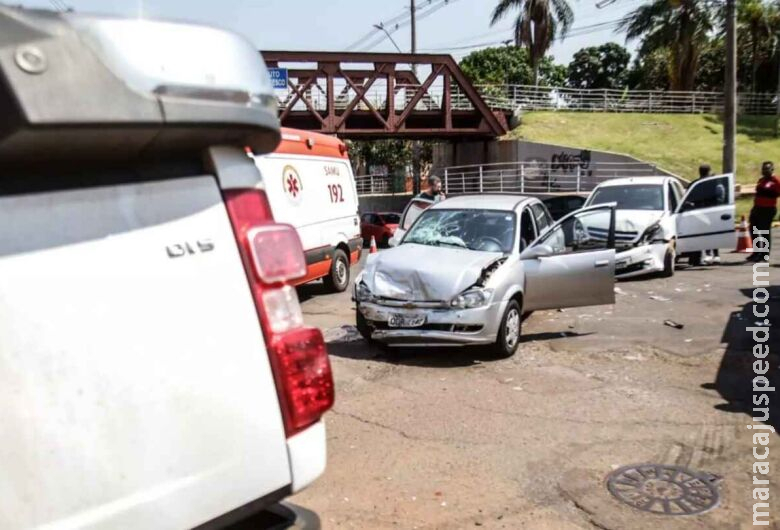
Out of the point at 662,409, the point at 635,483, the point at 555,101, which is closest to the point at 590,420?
the point at 662,409

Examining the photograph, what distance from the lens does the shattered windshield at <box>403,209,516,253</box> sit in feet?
25.4

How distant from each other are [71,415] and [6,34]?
87 cm

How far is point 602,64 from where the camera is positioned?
73438 millimetres

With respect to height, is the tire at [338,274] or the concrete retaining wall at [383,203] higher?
the tire at [338,274]

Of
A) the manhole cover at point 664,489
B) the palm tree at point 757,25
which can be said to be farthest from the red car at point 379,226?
the palm tree at point 757,25

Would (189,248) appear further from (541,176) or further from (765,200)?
(541,176)

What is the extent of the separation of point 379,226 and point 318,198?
1097 cm

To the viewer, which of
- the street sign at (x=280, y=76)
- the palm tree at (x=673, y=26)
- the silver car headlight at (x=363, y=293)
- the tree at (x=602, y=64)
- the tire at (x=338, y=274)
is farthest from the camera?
the tree at (x=602, y=64)

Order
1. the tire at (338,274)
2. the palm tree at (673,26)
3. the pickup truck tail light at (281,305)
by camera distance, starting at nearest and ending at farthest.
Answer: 1. the pickup truck tail light at (281,305)
2. the tire at (338,274)
3. the palm tree at (673,26)

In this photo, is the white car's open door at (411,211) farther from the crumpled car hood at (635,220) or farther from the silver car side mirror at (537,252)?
the crumpled car hood at (635,220)

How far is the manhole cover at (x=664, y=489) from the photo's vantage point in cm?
382

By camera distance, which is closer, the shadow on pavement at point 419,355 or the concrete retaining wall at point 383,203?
the shadow on pavement at point 419,355

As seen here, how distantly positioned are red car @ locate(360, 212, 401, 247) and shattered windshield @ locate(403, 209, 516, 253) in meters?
12.9

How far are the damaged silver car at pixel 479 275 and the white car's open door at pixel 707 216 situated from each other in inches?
184
